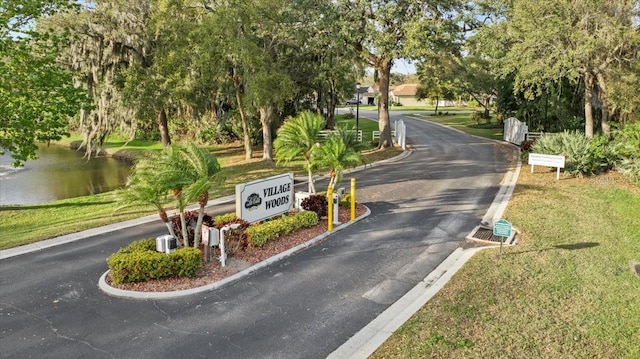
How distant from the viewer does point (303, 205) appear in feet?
45.2

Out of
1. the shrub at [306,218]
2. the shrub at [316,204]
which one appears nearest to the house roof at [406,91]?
the shrub at [316,204]

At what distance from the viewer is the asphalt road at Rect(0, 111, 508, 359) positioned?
724cm

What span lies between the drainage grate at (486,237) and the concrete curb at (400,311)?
78 cm

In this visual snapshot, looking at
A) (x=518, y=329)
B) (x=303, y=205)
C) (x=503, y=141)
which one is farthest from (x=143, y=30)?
(x=503, y=141)

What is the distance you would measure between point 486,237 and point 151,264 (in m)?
8.48

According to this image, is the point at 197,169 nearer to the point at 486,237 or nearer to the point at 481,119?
the point at 486,237

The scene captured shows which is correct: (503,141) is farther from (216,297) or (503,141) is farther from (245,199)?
(216,297)

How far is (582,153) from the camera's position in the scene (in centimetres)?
2011

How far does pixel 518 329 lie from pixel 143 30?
2332 cm

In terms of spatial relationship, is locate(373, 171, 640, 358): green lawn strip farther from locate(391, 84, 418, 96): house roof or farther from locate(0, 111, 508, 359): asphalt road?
locate(391, 84, 418, 96): house roof

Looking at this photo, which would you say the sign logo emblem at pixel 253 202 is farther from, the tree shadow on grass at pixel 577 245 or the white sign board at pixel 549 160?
the white sign board at pixel 549 160

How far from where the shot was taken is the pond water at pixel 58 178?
25.1 metres

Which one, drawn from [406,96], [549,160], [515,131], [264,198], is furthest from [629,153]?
[406,96]

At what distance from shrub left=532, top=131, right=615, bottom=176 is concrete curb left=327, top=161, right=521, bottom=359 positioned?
11525 millimetres
